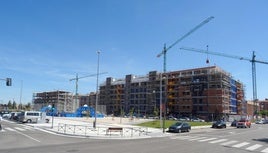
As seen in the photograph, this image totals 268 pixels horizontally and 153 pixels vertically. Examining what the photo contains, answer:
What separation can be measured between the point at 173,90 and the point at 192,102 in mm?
13295

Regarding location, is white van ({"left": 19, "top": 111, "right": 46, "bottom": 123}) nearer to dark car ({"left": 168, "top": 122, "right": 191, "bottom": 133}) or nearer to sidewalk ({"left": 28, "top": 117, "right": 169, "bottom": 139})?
sidewalk ({"left": 28, "top": 117, "right": 169, "bottom": 139})

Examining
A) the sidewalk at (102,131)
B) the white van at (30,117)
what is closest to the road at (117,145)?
the sidewalk at (102,131)

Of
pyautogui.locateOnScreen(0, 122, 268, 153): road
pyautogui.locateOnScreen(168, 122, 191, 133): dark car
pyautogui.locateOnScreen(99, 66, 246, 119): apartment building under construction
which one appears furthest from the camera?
pyautogui.locateOnScreen(99, 66, 246, 119): apartment building under construction

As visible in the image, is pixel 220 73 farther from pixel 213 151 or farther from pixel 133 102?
pixel 213 151

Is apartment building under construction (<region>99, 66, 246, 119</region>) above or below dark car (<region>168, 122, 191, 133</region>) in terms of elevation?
above

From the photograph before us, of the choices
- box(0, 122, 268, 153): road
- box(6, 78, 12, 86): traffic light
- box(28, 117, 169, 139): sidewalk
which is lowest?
box(28, 117, 169, 139): sidewalk

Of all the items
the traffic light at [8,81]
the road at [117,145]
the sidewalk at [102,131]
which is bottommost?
the sidewalk at [102,131]

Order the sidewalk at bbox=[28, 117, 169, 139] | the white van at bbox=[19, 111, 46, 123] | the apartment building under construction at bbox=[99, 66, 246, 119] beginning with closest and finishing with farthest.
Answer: the sidewalk at bbox=[28, 117, 169, 139] < the white van at bbox=[19, 111, 46, 123] < the apartment building under construction at bbox=[99, 66, 246, 119]

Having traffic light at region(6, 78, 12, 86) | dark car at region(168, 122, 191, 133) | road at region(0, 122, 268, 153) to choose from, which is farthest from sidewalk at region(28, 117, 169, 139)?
traffic light at region(6, 78, 12, 86)

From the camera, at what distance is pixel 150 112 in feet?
465

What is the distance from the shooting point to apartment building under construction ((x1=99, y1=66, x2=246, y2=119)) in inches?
4670

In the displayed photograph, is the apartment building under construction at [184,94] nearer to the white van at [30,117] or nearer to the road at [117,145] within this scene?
the white van at [30,117]

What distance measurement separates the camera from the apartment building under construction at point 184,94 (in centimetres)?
11862

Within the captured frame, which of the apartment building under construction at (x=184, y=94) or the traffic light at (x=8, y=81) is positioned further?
the apartment building under construction at (x=184, y=94)
